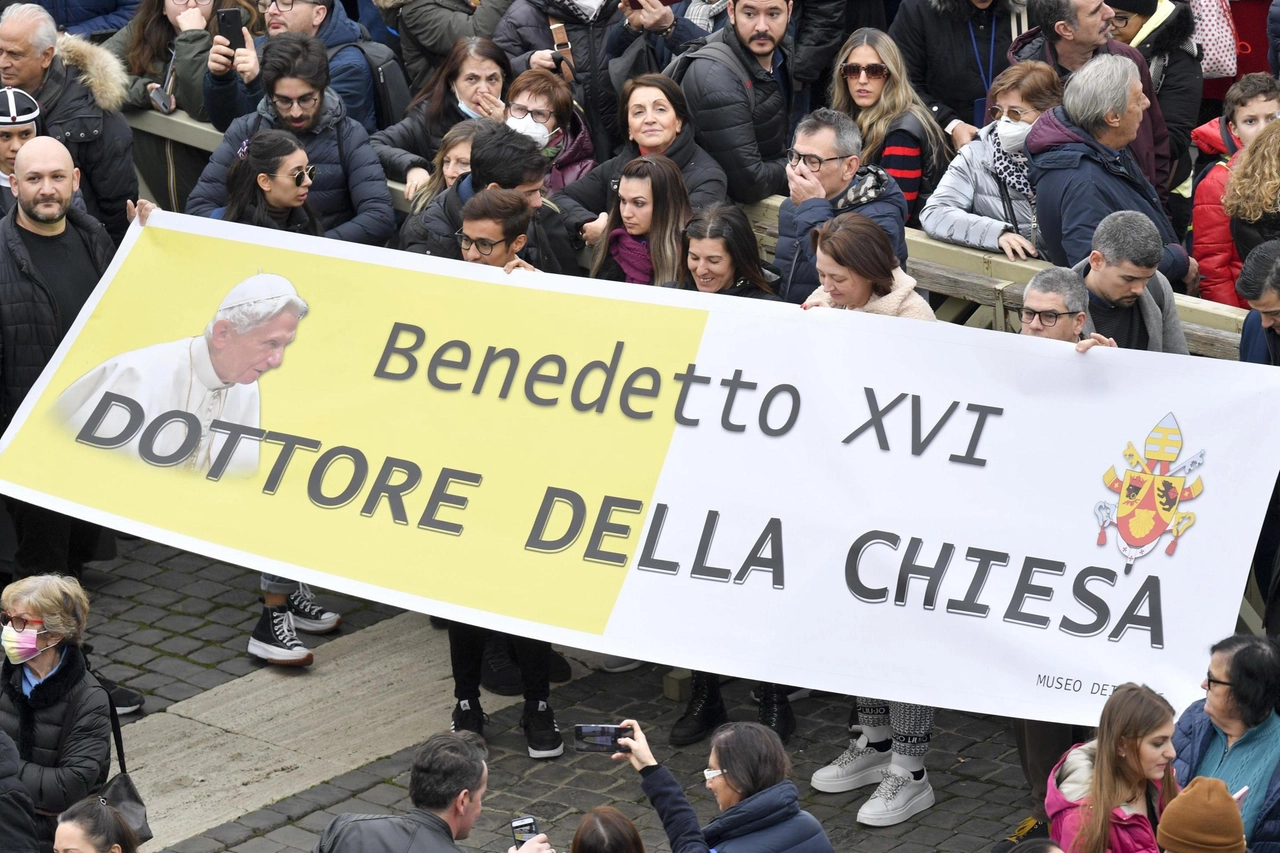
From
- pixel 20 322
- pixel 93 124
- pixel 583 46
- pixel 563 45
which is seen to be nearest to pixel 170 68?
pixel 93 124

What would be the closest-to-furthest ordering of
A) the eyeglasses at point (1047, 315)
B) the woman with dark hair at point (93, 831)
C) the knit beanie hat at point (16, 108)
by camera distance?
the woman with dark hair at point (93, 831) → the eyeglasses at point (1047, 315) → the knit beanie hat at point (16, 108)

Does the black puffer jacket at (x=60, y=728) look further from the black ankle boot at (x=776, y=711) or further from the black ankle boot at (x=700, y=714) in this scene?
the black ankle boot at (x=776, y=711)

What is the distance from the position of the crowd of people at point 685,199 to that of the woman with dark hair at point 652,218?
14 millimetres

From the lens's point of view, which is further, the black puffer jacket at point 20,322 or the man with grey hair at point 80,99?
the man with grey hair at point 80,99

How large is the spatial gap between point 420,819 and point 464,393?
2293 millimetres

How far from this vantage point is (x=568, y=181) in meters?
8.80

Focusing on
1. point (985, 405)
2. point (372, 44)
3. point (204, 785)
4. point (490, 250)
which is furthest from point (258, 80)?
point (985, 405)

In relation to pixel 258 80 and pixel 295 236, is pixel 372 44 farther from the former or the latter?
pixel 295 236

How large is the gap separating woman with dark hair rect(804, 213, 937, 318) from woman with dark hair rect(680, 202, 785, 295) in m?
0.47

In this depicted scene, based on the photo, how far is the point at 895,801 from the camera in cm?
657

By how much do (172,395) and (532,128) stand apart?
2.31 meters

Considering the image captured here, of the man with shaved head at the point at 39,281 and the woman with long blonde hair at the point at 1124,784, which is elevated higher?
the woman with long blonde hair at the point at 1124,784

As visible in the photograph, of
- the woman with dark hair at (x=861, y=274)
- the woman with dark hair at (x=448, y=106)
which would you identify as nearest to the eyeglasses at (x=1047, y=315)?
the woman with dark hair at (x=861, y=274)

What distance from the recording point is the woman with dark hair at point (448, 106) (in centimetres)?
903
